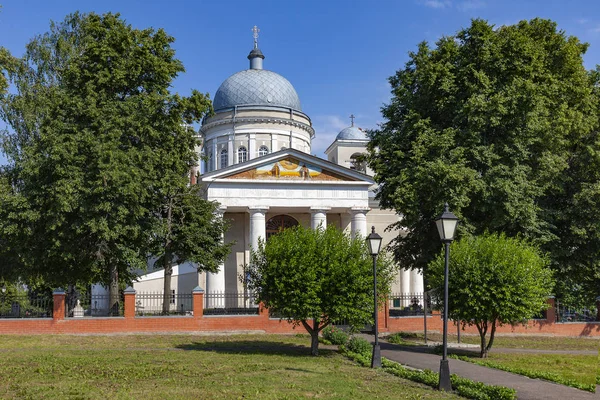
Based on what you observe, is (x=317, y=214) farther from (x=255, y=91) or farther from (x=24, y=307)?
(x=24, y=307)

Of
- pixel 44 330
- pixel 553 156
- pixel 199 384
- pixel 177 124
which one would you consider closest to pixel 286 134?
pixel 177 124

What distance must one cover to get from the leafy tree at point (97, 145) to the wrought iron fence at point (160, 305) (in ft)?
4.63

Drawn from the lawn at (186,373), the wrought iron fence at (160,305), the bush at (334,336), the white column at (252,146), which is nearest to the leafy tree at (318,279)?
the lawn at (186,373)

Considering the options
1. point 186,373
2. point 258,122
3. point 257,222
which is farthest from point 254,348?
point 258,122

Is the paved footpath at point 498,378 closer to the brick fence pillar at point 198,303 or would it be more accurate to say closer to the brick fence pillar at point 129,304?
the brick fence pillar at point 198,303

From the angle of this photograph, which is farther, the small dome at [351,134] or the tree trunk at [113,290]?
the small dome at [351,134]

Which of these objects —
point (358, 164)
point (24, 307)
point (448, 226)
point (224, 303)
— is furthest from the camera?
point (358, 164)

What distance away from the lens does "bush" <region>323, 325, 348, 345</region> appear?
22.0 meters

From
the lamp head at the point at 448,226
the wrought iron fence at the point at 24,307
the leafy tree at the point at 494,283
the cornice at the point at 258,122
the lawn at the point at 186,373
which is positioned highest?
the cornice at the point at 258,122

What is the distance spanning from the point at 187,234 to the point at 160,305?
3.54 meters

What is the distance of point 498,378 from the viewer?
14.6 meters

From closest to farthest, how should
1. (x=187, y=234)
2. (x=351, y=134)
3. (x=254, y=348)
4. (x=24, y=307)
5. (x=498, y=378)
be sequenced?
(x=498, y=378) < (x=254, y=348) < (x=24, y=307) < (x=187, y=234) < (x=351, y=134)

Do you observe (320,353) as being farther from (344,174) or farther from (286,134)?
(286,134)

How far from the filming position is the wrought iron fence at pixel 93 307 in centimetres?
2656
